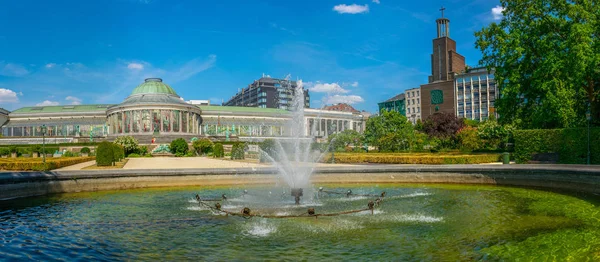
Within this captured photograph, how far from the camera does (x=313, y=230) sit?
12.4 meters

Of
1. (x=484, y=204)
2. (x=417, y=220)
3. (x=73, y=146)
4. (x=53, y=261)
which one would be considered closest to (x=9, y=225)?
(x=53, y=261)

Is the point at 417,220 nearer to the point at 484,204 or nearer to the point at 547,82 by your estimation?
the point at 484,204

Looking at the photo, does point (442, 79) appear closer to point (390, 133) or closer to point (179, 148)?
point (390, 133)

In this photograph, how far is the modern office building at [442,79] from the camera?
111 meters

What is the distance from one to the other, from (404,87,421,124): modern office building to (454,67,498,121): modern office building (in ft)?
55.0

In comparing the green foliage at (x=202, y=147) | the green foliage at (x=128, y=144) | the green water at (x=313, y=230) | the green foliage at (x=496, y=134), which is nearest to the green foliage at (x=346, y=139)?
the green foliage at (x=496, y=134)

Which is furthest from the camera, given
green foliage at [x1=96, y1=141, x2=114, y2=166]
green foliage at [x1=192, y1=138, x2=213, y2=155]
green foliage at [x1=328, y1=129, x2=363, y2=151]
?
green foliage at [x1=192, y1=138, x2=213, y2=155]

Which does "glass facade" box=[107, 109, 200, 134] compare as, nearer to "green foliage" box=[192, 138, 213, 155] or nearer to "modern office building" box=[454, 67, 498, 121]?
"green foliage" box=[192, 138, 213, 155]

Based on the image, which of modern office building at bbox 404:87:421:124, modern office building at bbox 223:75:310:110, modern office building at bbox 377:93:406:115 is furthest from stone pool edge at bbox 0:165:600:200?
modern office building at bbox 223:75:310:110

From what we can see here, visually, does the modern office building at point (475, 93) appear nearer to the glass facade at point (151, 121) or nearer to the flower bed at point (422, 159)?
the glass facade at point (151, 121)

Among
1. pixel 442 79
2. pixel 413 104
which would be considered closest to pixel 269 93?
pixel 413 104

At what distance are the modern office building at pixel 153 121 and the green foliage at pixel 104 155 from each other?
43.5 m

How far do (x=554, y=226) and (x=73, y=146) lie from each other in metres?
69.1

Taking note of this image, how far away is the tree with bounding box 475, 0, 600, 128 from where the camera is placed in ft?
93.7
